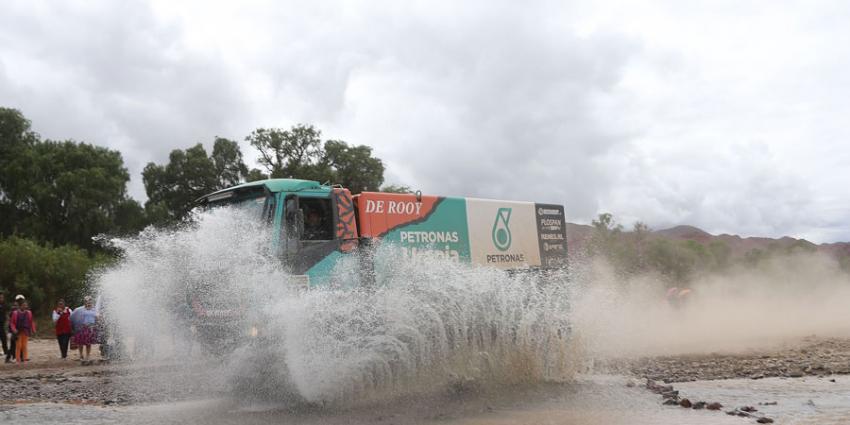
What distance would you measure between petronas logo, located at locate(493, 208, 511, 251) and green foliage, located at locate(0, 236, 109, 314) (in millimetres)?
23286

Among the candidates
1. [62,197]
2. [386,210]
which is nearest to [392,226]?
[386,210]

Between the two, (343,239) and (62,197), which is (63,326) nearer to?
(343,239)

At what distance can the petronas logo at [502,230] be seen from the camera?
16531 mm

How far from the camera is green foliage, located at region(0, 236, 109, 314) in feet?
107

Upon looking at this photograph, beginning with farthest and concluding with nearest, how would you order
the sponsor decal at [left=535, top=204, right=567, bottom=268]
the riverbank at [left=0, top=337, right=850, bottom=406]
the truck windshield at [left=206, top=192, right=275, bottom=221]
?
1. the sponsor decal at [left=535, top=204, right=567, bottom=268]
2. the truck windshield at [left=206, top=192, right=275, bottom=221]
3. the riverbank at [left=0, top=337, right=850, bottom=406]

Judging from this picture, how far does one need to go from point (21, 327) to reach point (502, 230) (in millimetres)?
12987

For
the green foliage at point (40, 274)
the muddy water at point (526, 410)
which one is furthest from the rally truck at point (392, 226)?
the green foliage at point (40, 274)

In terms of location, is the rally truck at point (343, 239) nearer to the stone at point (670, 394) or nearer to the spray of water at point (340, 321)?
the spray of water at point (340, 321)

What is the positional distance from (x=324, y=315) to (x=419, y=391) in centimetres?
185

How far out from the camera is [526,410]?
965cm

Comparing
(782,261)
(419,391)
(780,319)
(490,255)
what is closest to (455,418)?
(419,391)

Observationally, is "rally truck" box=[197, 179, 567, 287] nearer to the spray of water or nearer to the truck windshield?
the truck windshield

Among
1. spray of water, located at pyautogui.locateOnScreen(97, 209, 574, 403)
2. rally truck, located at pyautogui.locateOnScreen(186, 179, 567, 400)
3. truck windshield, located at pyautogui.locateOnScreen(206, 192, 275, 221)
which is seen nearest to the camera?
spray of water, located at pyautogui.locateOnScreen(97, 209, 574, 403)

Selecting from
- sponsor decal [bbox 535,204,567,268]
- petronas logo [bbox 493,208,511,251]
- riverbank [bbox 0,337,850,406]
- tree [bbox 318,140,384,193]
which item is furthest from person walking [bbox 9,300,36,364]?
tree [bbox 318,140,384,193]
